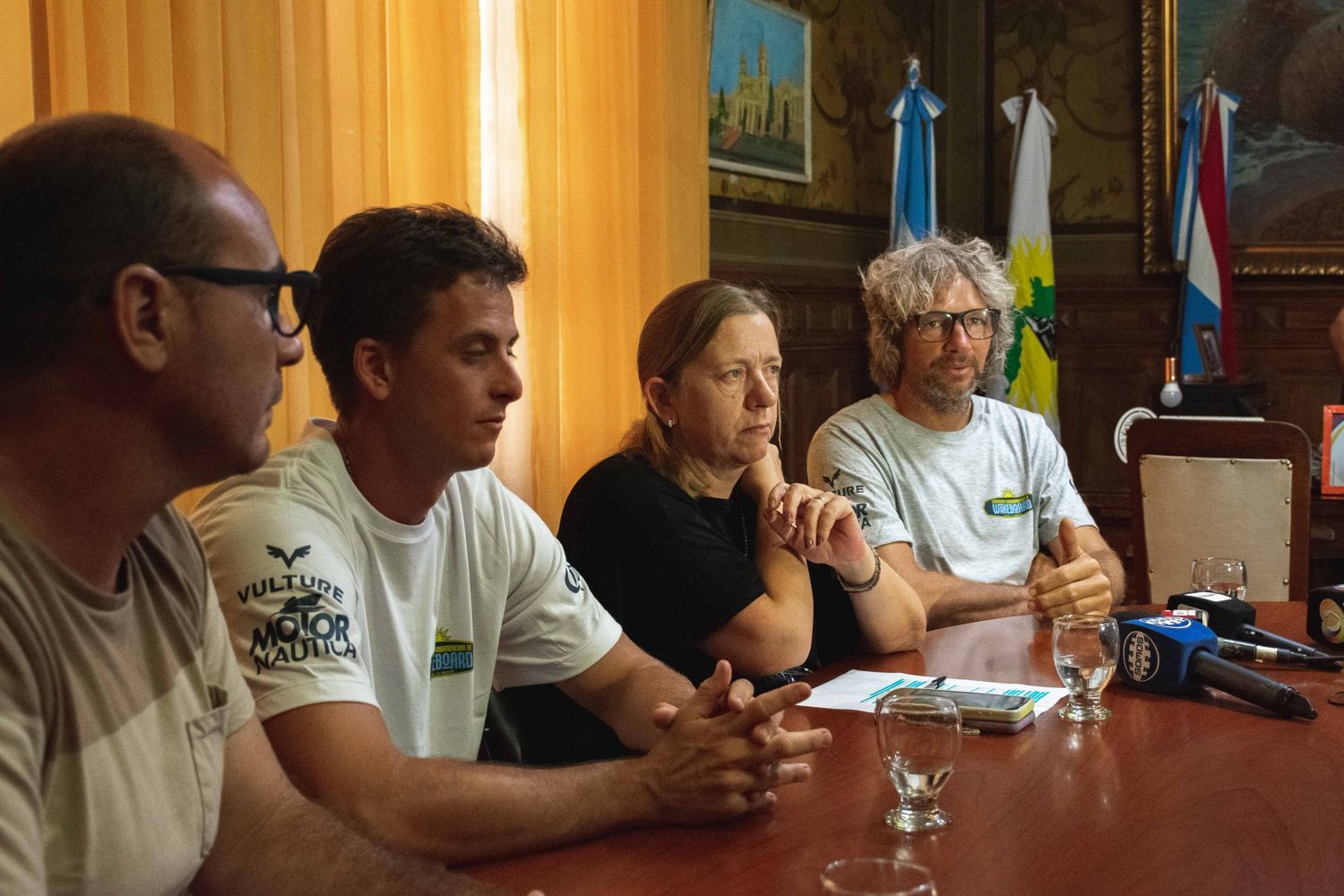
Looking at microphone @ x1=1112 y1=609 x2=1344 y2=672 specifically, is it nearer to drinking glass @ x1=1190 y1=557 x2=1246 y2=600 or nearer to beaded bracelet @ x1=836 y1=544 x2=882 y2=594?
drinking glass @ x1=1190 y1=557 x2=1246 y2=600

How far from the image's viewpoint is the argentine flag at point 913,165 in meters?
5.55

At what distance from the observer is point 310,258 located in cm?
258

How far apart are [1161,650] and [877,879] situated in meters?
1.05

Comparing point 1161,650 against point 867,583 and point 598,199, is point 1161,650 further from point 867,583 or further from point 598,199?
point 598,199

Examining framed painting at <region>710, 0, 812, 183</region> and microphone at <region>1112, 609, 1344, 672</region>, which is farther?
framed painting at <region>710, 0, 812, 183</region>

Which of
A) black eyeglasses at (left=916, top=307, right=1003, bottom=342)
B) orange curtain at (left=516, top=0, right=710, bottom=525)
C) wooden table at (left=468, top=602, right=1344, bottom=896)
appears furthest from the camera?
orange curtain at (left=516, top=0, right=710, bottom=525)

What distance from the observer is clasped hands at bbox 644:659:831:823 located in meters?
1.36

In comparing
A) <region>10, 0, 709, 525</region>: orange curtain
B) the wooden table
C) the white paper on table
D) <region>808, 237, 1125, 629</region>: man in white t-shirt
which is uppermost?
<region>10, 0, 709, 525</region>: orange curtain

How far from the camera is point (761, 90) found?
4957 millimetres

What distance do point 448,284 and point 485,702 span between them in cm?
59

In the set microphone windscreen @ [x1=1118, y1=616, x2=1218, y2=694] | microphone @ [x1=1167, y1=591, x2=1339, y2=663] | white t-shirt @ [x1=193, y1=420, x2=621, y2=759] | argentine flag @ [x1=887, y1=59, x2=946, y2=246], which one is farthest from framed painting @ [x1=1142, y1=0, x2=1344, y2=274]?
white t-shirt @ [x1=193, y1=420, x2=621, y2=759]

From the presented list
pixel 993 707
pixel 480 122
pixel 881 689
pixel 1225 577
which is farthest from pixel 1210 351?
pixel 993 707

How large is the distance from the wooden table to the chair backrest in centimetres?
158

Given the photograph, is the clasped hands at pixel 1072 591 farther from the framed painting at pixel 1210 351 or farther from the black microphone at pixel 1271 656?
the framed painting at pixel 1210 351
